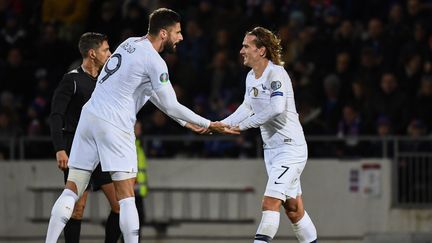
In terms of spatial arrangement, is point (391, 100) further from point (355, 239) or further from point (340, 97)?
point (355, 239)

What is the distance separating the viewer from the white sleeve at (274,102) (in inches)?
489

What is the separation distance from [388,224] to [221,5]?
5186 mm

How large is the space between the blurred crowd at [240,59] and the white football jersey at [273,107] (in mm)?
5518

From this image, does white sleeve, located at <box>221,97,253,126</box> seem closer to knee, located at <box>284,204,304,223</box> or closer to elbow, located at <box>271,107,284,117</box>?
elbow, located at <box>271,107,284,117</box>

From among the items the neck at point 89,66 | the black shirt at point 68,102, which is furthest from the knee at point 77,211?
the neck at point 89,66

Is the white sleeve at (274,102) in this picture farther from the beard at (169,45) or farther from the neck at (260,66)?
the beard at (169,45)

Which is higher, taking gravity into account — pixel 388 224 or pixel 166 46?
pixel 166 46

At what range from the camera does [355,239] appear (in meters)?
18.5

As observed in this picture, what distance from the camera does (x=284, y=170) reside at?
41.3 ft

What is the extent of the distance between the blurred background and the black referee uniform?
18.2ft

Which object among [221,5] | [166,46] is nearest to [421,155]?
[221,5]

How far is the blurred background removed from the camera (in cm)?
1838

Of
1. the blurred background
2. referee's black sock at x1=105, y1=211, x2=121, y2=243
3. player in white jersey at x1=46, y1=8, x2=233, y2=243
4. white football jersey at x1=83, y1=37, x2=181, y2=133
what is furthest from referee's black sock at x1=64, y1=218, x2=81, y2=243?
the blurred background

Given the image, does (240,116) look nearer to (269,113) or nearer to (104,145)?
(269,113)
